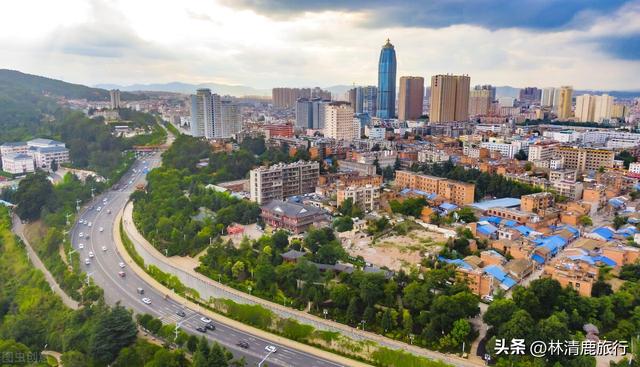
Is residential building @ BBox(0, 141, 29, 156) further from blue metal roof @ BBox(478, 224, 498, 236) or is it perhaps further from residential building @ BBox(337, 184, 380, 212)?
blue metal roof @ BBox(478, 224, 498, 236)

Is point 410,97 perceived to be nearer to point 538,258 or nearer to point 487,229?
point 487,229

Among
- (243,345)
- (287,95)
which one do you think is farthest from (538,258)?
(287,95)

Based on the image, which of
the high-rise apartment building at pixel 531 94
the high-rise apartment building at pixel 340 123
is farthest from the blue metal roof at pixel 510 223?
the high-rise apartment building at pixel 531 94

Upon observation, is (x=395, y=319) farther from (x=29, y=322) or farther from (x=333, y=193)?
(x=333, y=193)

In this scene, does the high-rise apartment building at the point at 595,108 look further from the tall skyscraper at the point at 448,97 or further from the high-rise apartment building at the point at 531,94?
the high-rise apartment building at the point at 531,94

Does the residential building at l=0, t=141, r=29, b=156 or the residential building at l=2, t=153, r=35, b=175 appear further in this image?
the residential building at l=0, t=141, r=29, b=156

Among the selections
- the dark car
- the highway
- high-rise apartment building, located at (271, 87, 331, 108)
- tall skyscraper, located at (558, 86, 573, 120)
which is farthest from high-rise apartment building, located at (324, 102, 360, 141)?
high-rise apartment building, located at (271, 87, 331, 108)

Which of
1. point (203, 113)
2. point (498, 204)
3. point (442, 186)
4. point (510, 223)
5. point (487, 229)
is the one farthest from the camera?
point (203, 113)
